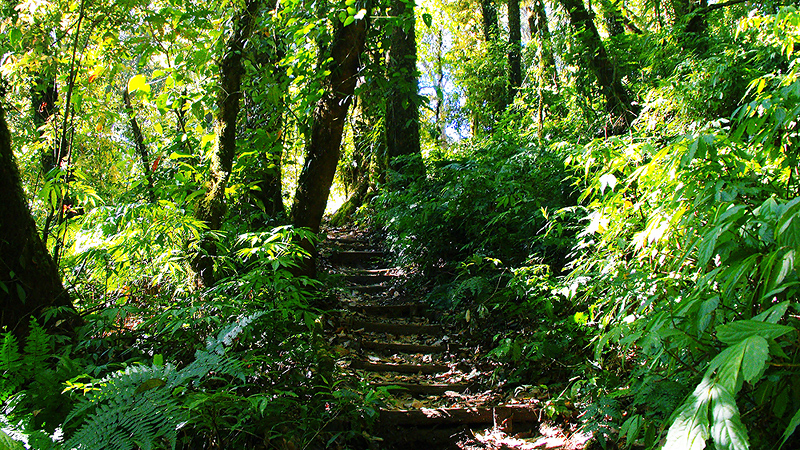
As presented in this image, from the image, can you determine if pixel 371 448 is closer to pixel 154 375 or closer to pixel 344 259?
pixel 154 375

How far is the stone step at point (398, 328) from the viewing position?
5.32 m

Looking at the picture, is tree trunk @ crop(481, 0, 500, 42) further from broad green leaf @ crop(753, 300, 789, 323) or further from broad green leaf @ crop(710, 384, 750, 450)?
broad green leaf @ crop(710, 384, 750, 450)

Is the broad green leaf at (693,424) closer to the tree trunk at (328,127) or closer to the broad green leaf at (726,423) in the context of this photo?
the broad green leaf at (726,423)

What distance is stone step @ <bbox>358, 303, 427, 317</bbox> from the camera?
19.0 feet

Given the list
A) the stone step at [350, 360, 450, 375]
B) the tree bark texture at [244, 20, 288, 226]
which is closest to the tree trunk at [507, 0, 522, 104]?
the tree bark texture at [244, 20, 288, 226]

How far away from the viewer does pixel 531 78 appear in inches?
347

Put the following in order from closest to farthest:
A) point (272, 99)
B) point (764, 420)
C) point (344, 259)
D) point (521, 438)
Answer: point (764, 420) < point (521, 438) < point (272, 99) < point (344, 259)

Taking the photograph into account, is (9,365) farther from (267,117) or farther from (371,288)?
(371,288)

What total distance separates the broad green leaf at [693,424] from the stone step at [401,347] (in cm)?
354

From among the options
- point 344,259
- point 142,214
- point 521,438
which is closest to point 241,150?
point 142,214

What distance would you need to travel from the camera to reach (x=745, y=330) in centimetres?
136

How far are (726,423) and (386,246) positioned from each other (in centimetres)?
674

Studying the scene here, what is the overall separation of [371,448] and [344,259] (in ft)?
15.8

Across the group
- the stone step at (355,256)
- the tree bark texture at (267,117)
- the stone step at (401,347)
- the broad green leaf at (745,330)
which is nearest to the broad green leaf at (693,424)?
Result: the broad green leaf at (745,330)
